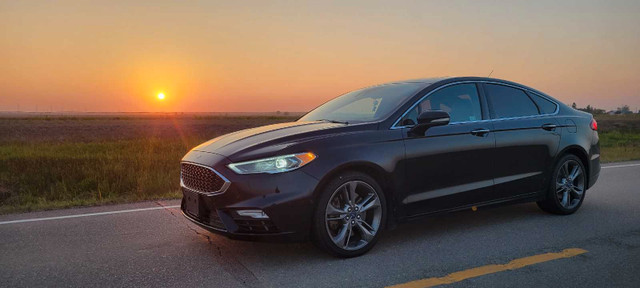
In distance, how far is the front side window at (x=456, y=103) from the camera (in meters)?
5.04

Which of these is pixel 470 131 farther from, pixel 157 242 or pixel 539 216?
pixel 157 242

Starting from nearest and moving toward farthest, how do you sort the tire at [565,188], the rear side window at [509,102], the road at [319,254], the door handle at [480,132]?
1. the road at [319,254]
2. the door handle at [480,132]
3. the rear side window at [509,102]
4. the tire at [565,188]

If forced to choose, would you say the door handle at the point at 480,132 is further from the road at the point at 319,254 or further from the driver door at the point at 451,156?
the road at the point at 319,254

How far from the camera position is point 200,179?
4375 mm

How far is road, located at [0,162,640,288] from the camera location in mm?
3838

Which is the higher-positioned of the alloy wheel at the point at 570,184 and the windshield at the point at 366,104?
the windshield at the point at 366,104

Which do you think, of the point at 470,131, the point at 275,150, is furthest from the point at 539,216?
the point at 275,150

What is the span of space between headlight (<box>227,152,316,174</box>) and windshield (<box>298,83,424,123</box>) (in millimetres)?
981

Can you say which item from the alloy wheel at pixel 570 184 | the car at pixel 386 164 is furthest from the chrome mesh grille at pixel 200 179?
the alloy wheel at pixel 570 184

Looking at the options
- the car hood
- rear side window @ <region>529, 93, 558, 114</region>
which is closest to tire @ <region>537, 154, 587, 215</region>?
rear side window @ <region>529, 93, 558, 114</region>

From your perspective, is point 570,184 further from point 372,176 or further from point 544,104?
point 372,176

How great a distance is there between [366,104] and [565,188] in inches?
106

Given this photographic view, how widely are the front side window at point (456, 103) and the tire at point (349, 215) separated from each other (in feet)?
3.12

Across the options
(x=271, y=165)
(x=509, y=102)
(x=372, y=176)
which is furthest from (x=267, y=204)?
(x=509, y=102)
